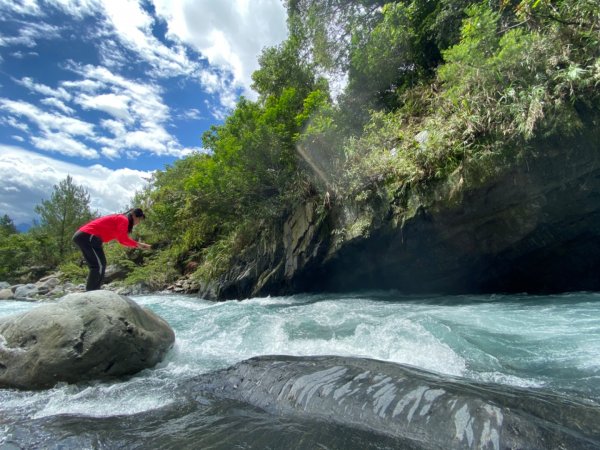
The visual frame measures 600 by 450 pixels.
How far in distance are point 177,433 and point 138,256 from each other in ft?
49.4

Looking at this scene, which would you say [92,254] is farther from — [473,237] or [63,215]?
[63,215]

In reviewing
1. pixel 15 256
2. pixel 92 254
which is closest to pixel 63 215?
pixel 15 256

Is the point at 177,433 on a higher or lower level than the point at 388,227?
lower

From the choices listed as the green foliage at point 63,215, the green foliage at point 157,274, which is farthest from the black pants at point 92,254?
the green foliage at point 63,215

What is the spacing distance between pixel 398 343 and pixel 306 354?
1.10 meters

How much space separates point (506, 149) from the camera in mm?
6316

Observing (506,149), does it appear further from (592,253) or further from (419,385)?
(419,385)

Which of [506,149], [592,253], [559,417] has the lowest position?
[559,417]

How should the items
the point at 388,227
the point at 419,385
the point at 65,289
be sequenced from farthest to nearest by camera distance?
the point at 65,289, the point at 388,227, the point at 419,385

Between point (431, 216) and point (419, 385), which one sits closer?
point (419, 385)

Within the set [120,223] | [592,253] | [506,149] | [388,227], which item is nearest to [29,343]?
[120,223]

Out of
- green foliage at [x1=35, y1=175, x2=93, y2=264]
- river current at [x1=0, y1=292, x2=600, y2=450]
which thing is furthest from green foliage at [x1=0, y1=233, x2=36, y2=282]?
river current at [x1=0, y1=292, x2=600, y2=450]

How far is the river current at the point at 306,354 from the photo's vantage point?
2.61 m

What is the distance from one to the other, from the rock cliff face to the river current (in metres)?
0.80
